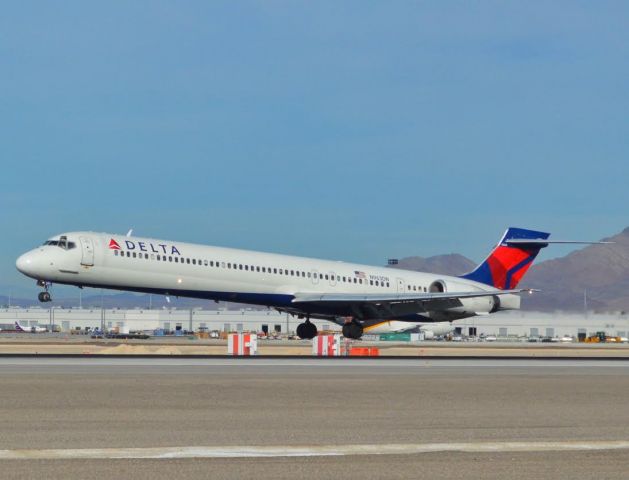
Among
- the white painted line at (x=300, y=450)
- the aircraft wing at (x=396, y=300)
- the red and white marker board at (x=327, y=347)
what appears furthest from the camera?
the aircraft wing at (x=396, y=300)

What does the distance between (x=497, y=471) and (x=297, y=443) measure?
12.9 feet

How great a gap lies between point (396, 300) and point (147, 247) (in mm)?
15559

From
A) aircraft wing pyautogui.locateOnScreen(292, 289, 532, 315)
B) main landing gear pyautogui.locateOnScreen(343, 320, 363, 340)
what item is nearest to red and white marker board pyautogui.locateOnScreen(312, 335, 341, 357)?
aircraft wing pyautogui.locateOnScreen(292, 289, 532, 315)

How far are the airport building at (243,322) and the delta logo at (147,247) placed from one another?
163ft

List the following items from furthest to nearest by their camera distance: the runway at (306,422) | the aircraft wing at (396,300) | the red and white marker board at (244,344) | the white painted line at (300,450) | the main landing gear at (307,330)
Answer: the main landing gear at (307,330) < the aircraft wing at (396,300) < the red and white marker board at (244,344) < the white painted line at (300,450) < the runway at (306,422)

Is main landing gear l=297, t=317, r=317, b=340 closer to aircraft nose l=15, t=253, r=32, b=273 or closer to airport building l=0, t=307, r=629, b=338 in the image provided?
aircraft nose l=15, t=253, r=32, b=273

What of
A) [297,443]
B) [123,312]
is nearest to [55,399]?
[297,443]

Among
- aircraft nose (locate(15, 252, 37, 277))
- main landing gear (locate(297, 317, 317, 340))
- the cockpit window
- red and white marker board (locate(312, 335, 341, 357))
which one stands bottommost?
red and white marker board (locate(312, 335, 341, 357))

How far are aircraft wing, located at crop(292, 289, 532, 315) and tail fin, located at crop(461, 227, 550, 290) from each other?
8.69 m

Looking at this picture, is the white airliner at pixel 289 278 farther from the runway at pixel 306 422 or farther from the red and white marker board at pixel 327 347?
the runway at pixel 306 422

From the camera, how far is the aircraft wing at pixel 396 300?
61719 mm

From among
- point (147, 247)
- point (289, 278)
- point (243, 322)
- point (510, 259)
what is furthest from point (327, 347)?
point (243, 322)

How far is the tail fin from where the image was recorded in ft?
242

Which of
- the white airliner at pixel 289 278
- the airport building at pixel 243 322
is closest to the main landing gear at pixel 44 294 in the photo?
the white airliner at pixel 289 278
